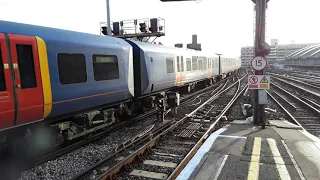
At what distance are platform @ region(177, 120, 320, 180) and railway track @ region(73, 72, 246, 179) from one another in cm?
40

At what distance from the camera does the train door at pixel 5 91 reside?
5512 mm

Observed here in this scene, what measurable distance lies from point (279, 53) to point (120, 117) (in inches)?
7408

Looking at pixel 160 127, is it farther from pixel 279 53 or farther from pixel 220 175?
pixel 279 53

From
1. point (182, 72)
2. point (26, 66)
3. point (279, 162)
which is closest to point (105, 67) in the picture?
point (26, 66)

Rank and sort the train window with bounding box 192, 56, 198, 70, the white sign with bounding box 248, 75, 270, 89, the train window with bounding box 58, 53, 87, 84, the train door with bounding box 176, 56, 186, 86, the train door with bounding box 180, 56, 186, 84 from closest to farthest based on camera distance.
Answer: the train window with bounding box 58, 53, 87, 84
the white sign with bounding box 248, 75, 270, 89
the train door with bounding box 176, 56, 186, 86
the train door with bounding box 180, 56, 186, 84
the train window with bounding box 192, 56, 198, 70

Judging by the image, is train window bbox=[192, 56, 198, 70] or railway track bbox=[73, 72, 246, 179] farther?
train window bbox=[192, 56, 198, 70]

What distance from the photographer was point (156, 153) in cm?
723

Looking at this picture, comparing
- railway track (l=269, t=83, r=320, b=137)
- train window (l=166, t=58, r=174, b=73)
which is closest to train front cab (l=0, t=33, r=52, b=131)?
train window (l=166, t=58, r=174, b=73)

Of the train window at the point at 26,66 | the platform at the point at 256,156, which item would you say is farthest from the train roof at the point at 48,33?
the platform at the point at 256,156

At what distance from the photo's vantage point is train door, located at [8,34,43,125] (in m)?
5.81

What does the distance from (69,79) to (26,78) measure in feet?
4.31

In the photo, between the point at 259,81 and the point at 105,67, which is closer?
the point at 105,67

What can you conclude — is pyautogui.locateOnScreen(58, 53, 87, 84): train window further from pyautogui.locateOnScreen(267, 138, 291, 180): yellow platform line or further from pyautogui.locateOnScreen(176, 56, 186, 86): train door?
pyautogui.locateOnScreen(176, 56, 186, 86): train door

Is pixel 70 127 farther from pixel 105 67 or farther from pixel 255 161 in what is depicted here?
pixel 255 161
